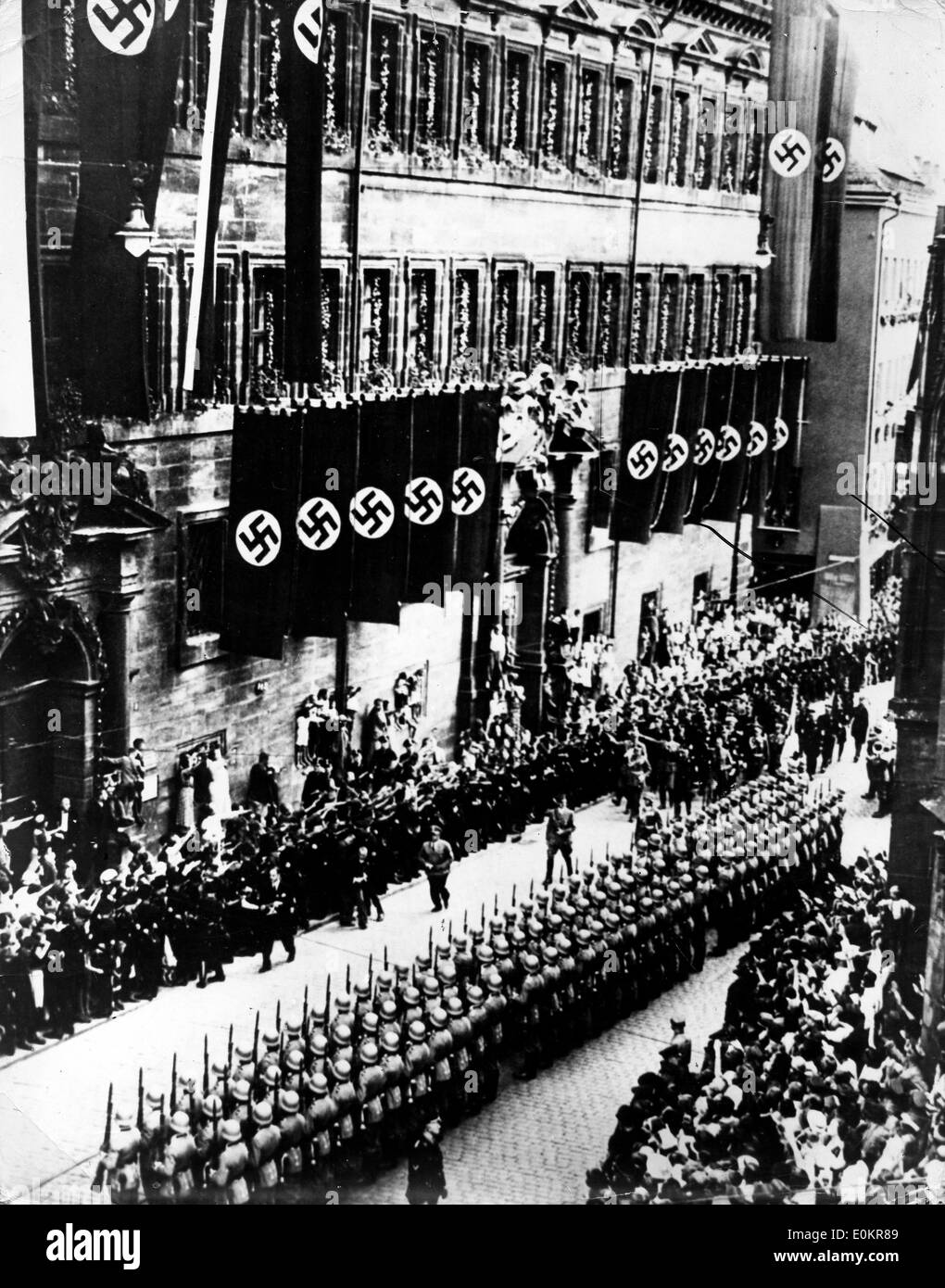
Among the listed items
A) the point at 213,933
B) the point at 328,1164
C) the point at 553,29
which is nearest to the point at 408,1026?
the point at 328,1164

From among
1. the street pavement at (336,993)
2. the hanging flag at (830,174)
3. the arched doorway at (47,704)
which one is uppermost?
the hanging flag at (830,174)

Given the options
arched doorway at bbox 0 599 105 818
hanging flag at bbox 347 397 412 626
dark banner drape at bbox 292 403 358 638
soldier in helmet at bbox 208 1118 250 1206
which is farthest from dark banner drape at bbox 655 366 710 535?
soldier in helmet at bbox 208 1118 250 1206

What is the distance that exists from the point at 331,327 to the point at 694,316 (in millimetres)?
5156

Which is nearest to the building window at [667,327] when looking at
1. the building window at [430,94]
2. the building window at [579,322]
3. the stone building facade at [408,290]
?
the stone building facade at [408,290]

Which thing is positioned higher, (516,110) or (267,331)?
(516,110)

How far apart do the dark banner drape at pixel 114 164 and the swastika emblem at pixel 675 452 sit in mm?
7389

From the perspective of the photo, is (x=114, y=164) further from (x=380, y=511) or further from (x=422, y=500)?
(x=422, y=500)

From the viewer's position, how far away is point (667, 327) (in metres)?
22.8

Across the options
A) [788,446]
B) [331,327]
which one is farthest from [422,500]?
[788,446]

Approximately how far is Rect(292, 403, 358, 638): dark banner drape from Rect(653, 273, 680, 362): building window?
15.9ft

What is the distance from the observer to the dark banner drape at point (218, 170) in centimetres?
1758

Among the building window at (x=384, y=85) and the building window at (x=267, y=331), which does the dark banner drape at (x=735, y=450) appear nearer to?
the building window at (x=384, y=85)

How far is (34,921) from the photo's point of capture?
Result: 1739 cm

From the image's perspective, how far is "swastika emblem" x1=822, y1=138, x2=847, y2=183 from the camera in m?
20.5
